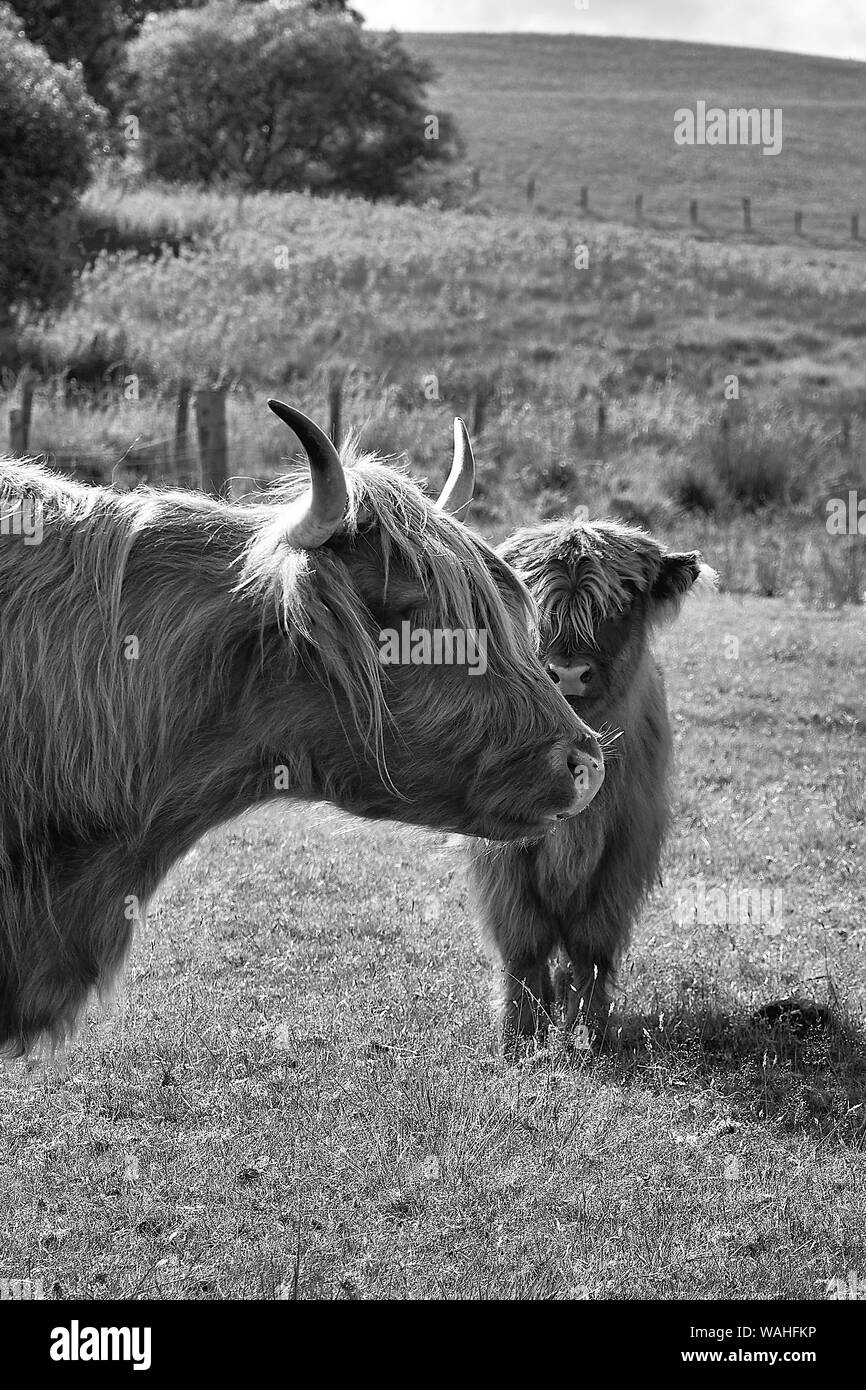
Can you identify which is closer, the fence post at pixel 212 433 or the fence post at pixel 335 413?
the fence post at pixel 212 433

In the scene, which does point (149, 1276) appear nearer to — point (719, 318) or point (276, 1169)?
point (276, 1169)

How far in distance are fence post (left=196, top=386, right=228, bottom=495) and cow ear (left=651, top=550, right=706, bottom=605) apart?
Result: 30.2 feet

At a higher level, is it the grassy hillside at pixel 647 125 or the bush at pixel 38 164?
the grassy hillside at pixel 647 125

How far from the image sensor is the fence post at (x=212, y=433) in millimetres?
13773

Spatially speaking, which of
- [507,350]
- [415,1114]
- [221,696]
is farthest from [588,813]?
[507,350]

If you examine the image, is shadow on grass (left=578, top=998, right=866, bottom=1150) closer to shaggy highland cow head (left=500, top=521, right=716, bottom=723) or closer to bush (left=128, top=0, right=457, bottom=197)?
shaggy highland cow head (left=500, top=521, right=716, bottom=723)

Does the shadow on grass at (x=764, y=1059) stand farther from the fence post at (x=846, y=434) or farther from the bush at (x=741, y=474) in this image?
the fence post at (x=846, y=434)

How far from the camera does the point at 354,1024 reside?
189 inches

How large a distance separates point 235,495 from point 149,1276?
6.34 ft

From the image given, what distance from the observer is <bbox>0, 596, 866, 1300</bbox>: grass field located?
348 cm

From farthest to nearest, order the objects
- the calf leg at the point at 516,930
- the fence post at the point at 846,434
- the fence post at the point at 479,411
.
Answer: the fence post at the point at 479,411 < the fence post at the point at 846,434 < the calf leg at the point at 516,930

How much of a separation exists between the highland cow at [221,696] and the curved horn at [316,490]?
0.02m

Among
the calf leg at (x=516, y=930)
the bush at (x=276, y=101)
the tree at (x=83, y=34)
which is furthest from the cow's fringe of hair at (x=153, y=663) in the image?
the bush at (x=276, y=101)
